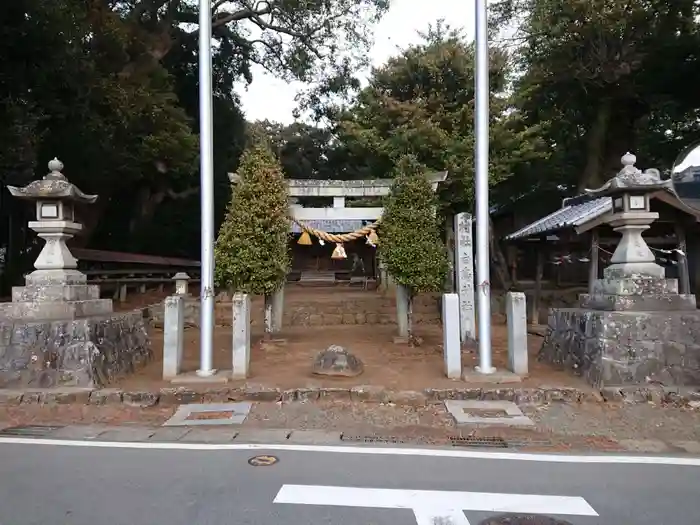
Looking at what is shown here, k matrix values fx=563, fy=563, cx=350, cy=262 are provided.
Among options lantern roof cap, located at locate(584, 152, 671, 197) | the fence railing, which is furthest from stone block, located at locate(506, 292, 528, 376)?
the fence railing

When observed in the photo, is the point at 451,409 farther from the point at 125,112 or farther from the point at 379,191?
the point at 125,112

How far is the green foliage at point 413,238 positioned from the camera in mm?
10836

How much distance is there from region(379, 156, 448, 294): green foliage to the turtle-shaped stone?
2.58 m

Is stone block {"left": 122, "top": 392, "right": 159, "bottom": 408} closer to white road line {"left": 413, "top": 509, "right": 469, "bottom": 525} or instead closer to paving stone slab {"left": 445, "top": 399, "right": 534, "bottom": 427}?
paving stone slab {"left": 445, "top": 399, "right": 534, "bottom": 427}

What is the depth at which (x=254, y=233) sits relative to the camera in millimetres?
10633

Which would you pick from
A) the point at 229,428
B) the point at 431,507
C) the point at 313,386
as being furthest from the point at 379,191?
the point at 431,507

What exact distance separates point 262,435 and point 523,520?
3191 millimetres

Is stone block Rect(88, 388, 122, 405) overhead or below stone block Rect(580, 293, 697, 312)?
below

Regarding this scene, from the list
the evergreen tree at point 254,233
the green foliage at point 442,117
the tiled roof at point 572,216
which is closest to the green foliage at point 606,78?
the green foliage at point 442,117

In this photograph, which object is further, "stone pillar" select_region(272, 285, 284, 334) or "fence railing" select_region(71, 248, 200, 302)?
"fence railing" select_region(71, 248, 200, 302)

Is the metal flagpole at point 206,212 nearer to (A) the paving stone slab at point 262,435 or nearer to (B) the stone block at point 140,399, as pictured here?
(B) the stone block at point 140,399

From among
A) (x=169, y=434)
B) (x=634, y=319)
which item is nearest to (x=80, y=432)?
(x=169, y=434)

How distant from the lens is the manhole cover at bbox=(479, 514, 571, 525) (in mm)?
3902

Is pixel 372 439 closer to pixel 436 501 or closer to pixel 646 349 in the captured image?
pixel 436 501
